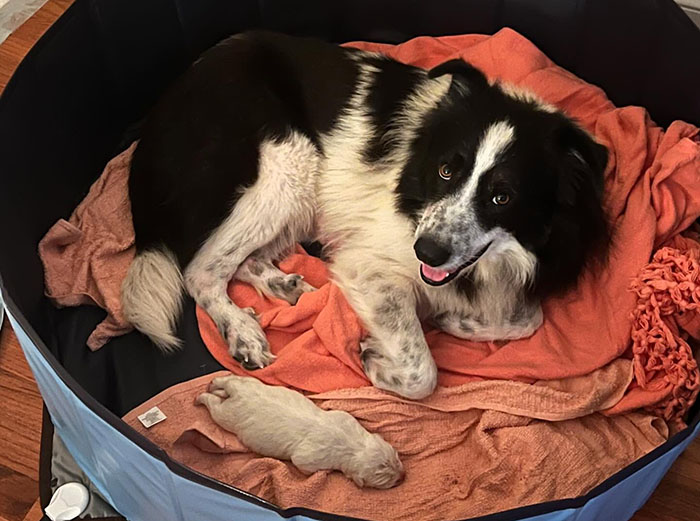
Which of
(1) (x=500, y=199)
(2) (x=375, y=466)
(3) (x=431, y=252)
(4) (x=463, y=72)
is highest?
(4) (x=463, y=72)

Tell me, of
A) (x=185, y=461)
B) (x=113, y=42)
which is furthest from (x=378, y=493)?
(x=113, y=42)

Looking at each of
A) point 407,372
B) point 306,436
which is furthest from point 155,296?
point 407,372

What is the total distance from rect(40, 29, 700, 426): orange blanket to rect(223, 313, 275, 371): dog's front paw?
0.03m

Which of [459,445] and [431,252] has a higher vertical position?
[431,252]

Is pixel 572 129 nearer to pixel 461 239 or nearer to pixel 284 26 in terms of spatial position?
pixel 461 239

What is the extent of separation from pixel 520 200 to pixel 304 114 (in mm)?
806

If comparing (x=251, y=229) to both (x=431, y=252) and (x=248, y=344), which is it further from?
(x=431, y=252)

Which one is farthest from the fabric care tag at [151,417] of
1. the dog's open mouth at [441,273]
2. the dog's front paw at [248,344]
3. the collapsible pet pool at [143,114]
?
the dog's open mouth at [441,273]

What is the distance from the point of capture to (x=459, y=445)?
2.07 m

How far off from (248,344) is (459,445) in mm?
657

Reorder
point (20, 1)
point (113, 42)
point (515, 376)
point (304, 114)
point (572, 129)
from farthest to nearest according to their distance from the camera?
point (20, 1) → point (113, 42) → point (304, 114) → point (515, 376) → point (572, 129)

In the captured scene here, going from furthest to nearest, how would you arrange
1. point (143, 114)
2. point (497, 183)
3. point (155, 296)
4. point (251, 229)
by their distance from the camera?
point (143, 114) → point (251, 229) → point (155, 296) → point (497, 183)

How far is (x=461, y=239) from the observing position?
6.17 feet

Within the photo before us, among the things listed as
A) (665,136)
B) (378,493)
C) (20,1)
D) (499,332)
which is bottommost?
(378,493)
